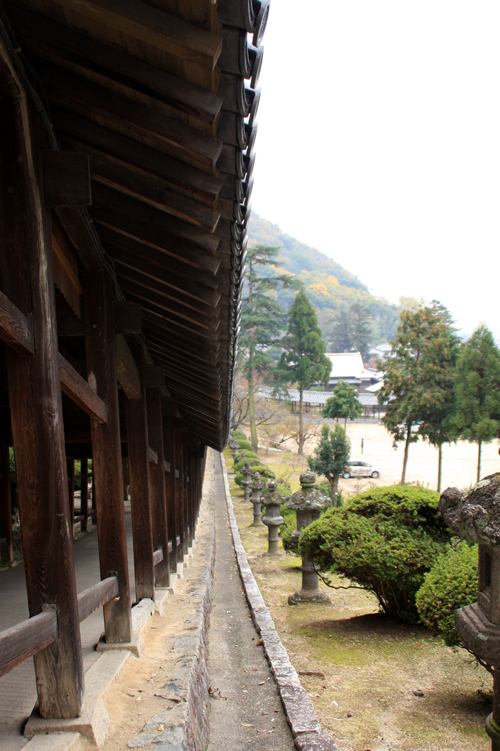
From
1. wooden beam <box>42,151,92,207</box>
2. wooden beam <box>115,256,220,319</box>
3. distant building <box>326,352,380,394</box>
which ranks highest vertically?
wooden beam <box>42,151,92,207</box>

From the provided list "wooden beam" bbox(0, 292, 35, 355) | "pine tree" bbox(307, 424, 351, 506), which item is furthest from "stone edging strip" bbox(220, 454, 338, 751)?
"pine tree" bbox(307, 424, 351, 506)

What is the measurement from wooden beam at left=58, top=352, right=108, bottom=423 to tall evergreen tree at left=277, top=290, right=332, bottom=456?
1406 inches

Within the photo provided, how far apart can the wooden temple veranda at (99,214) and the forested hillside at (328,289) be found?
81.9 metres

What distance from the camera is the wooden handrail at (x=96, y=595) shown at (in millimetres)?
3046

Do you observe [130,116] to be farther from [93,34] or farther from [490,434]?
[490,434]

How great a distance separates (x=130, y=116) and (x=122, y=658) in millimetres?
3318

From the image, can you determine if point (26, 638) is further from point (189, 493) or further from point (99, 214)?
point (189, 493)

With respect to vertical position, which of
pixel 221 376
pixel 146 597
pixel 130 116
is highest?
pixel 130 116

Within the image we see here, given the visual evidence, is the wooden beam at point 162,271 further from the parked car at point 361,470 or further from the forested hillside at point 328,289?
the forested hillside at point 328,289

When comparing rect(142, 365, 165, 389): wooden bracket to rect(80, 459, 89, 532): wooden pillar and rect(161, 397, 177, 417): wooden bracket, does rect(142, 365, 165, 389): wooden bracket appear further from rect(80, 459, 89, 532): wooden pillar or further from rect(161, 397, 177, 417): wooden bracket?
rect(80, 459, 89, 532): wooden pillar

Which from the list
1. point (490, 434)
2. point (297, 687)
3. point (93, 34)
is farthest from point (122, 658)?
point (490, 434)

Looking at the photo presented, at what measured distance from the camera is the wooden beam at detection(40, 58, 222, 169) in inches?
82.2

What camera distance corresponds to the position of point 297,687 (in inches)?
179

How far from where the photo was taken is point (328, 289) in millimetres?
109188
